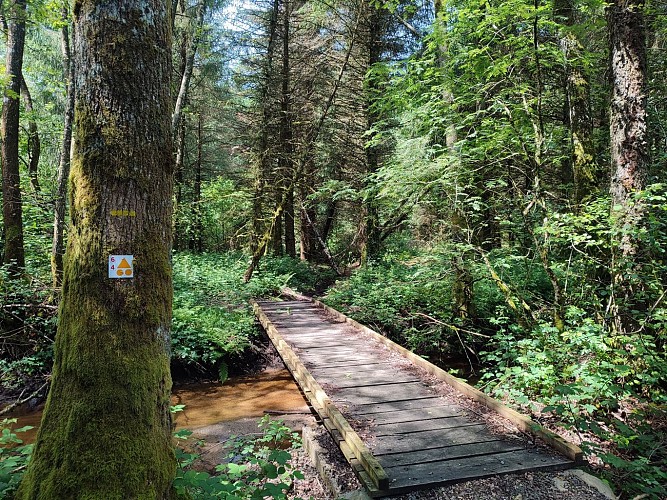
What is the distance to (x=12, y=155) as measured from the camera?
8758mm

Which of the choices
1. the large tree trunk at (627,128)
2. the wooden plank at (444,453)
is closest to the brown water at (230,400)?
the wooden plank at (444,453)

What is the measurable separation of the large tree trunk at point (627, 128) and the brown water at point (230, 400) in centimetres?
514

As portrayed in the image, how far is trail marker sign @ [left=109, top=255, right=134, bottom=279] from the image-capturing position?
2328mm

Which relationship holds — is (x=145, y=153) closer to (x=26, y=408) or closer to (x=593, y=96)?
(x=26, y=408)

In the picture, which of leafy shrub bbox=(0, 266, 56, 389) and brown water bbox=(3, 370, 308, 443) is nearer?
brown water bbox=(3, 370, 308, 443)

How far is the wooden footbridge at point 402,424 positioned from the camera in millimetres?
3490

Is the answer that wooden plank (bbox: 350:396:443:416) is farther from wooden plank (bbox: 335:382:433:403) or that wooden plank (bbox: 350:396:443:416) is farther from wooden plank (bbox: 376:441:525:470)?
wooden plank (bbox: 376:441:525:470)

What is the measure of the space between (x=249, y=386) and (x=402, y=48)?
525 inches

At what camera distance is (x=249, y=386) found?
26.8ft

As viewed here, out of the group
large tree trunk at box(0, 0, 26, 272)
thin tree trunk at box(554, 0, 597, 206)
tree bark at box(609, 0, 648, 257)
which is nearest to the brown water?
large tree trunk at box(0, 0, 26, 272)

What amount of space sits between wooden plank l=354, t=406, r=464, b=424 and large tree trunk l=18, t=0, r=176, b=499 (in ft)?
8.61

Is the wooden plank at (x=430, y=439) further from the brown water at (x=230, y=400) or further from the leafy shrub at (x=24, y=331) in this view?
the leafy shrub at (x=24, y=331)

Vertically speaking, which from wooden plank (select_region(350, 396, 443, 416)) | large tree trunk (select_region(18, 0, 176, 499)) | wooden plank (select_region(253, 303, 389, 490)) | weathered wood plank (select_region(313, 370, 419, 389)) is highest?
large tree trunk (select_region(18, 0, 176, 499))

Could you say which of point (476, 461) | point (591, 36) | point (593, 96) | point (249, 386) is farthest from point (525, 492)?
point (591, 36)
